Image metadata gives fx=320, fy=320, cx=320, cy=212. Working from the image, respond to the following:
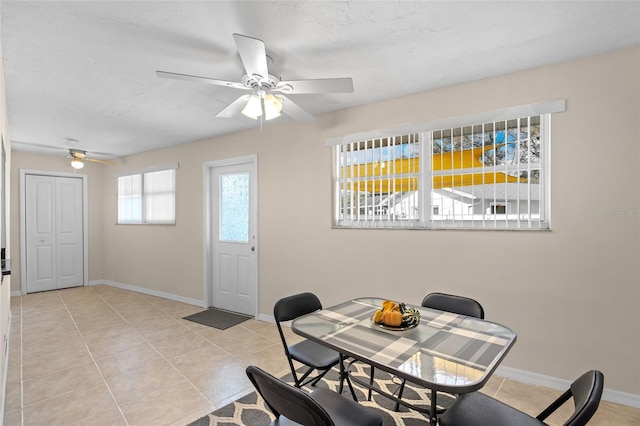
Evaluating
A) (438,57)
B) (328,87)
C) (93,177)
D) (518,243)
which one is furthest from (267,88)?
(93,177)

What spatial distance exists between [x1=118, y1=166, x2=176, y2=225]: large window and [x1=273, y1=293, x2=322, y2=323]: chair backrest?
12.1 ft

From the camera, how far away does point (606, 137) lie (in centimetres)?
234

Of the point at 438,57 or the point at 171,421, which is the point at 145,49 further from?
the point at 171,421

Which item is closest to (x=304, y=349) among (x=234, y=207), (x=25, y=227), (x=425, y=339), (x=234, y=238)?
(x=425, y=339)

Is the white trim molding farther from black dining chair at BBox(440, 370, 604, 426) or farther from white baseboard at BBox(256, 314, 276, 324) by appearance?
white baseboard at BBox(256, 314, 276, 324)

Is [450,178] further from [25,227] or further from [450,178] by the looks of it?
[25,227]

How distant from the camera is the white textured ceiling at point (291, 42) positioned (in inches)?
71.9

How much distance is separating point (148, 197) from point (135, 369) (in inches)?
144

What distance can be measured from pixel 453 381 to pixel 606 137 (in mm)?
2276

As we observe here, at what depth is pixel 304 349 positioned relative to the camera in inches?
89.7

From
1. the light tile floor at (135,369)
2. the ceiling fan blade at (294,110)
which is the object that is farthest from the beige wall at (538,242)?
the ceiling fan blade at (294,110)

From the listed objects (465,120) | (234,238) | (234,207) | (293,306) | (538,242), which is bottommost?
(293,306)

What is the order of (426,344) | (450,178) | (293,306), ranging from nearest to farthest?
(426,344), (293,306), (450,178)

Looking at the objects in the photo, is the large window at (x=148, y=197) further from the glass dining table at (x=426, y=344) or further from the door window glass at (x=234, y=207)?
the glass dining table at (x=426, y=344)
